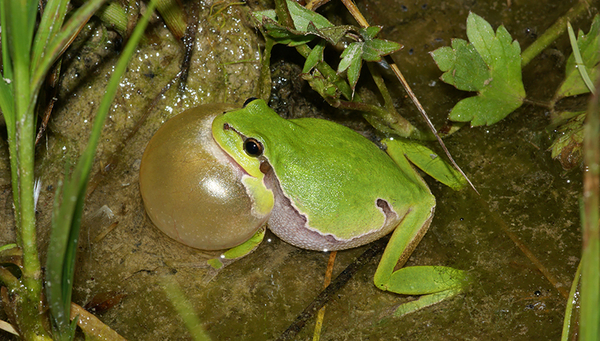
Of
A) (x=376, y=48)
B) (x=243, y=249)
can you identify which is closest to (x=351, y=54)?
(x=376, y=48)

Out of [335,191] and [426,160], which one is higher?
[335,191]

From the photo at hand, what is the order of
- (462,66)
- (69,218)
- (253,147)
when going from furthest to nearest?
(462,66) < (253,147) < (69,218)

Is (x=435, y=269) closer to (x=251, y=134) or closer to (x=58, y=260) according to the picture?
(x=251, y=134)

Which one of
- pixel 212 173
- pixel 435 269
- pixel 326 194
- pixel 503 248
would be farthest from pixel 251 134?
pixel 503 248

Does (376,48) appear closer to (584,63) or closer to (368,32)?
(368,32)

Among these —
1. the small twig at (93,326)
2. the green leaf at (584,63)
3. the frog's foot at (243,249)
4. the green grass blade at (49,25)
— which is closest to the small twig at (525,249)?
the green leaf at (584,63)

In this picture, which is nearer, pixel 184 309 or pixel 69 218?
pixel 69 218
